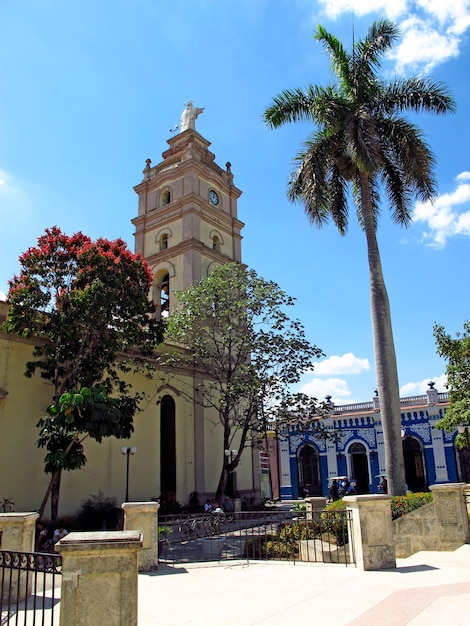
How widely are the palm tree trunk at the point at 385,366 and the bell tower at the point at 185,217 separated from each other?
12619 mm

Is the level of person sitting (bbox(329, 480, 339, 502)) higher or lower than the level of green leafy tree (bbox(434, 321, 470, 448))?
lower

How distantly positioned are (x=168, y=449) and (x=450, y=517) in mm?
15174

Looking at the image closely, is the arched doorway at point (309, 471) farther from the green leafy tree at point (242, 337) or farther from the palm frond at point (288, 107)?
the palm frond at point (288, 107)

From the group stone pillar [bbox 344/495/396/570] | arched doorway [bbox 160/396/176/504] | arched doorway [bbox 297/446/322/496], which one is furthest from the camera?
arched doorway [bbox 297/446/322/496]

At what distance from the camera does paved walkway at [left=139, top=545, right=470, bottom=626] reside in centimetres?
591

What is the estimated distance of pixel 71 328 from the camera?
53.1 feet

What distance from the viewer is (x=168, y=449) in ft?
77.5

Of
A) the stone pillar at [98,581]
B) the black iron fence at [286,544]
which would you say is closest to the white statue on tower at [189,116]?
the black iron fence at [286,544]

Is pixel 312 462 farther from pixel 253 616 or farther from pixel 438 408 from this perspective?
pixel 253 616

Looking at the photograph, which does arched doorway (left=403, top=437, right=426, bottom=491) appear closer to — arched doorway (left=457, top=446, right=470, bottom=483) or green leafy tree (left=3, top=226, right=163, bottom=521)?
arched doorway (left=457, top=446, right=470, bottom=483)

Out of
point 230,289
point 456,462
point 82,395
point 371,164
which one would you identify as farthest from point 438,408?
point 82,395

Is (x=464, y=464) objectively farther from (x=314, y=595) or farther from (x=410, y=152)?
(x=314, y=595)

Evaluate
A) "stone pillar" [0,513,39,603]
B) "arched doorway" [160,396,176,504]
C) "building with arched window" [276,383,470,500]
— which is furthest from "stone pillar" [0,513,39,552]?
"building with arched window" [276,383,470,500]

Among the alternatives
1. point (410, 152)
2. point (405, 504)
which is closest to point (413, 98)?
point (410, 152)
